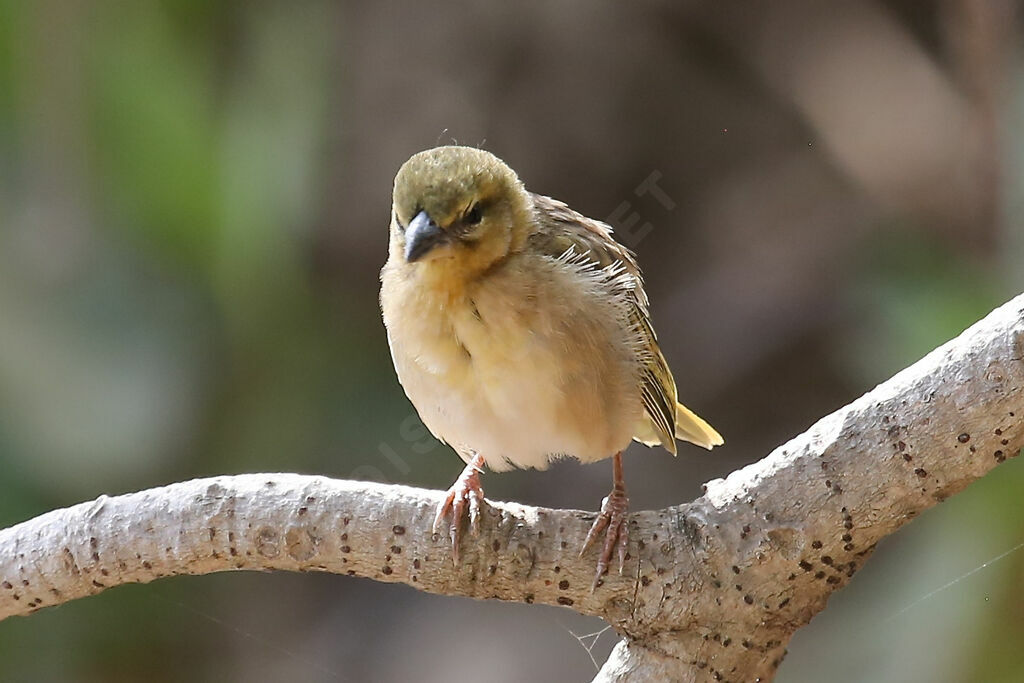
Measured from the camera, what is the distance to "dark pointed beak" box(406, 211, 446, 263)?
1.70m

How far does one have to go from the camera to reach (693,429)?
2.36 meters

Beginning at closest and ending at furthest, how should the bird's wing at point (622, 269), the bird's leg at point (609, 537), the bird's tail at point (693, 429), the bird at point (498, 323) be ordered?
1. the bird's leg at point (609, 537)
2. the bird at point (498, 323)
3. the bird's wing at point (622, 269)
4. the bird's tail at point (693, 429)

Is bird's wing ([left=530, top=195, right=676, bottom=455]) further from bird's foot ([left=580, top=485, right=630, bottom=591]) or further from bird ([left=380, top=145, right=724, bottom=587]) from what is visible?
bird's foot ([left=580, top=485, right=630, bottom=591])

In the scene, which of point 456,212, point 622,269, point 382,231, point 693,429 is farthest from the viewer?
point 382,231

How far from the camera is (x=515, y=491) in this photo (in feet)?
13.0

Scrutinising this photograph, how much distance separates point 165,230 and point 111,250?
0.18 meters

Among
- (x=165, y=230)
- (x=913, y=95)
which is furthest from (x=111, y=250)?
(x=913, y=95)

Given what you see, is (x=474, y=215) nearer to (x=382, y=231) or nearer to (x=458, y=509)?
(x=458, y=509)

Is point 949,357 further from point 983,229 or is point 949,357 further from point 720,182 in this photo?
point 720,182

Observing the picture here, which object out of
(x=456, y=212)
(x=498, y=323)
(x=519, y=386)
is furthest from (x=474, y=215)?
(x=519, y=386)

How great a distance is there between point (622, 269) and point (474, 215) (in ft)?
1.26

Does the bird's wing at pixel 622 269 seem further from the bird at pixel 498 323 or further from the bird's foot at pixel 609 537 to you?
the bird's foot at pixel 609 537

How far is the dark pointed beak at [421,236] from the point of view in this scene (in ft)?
5.57

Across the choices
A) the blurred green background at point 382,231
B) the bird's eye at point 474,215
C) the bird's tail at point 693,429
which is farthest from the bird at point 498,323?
the blurred green background at point 382,231
